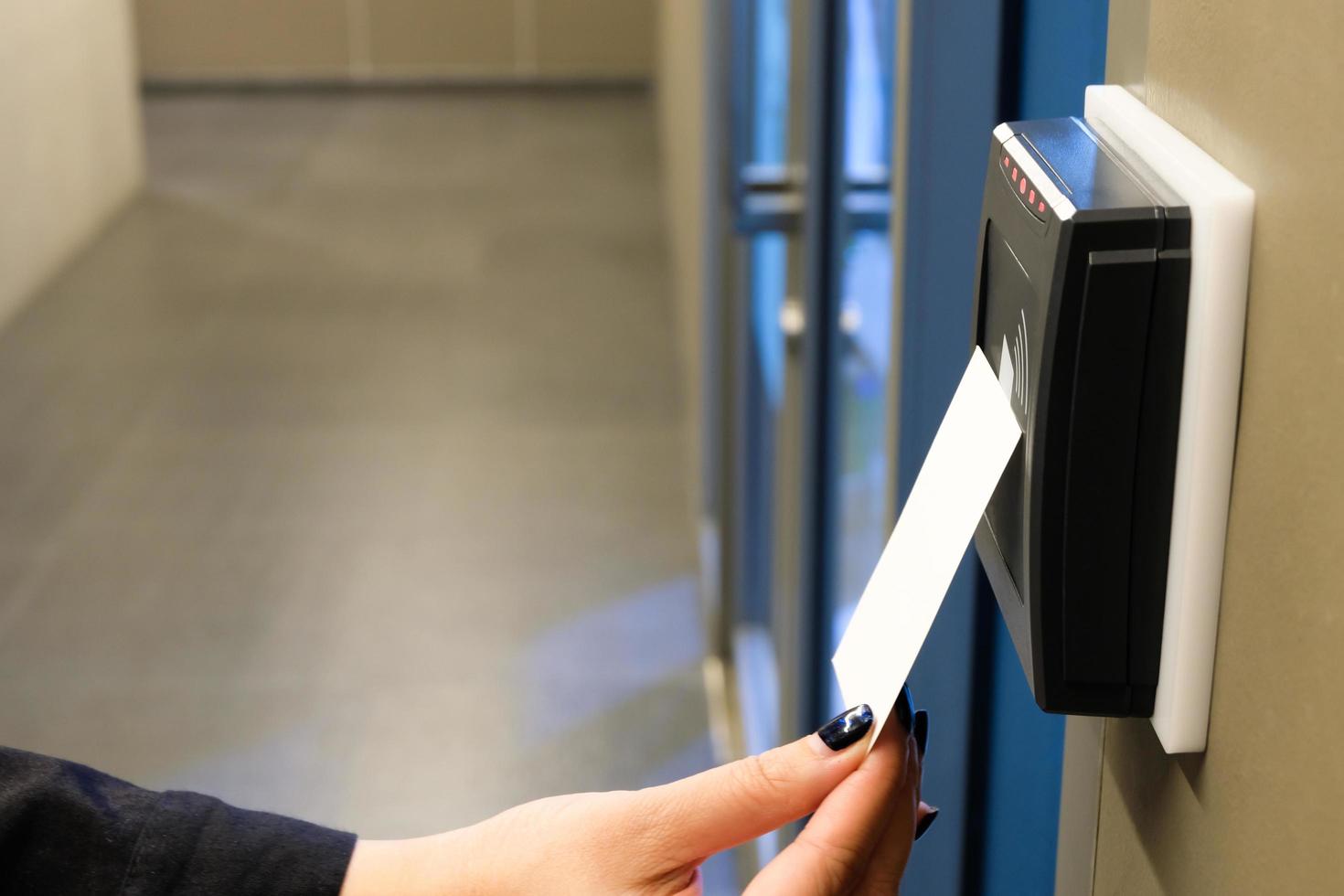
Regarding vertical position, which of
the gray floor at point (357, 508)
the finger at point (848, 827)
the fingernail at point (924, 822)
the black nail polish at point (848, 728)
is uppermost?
the black nail polish at point (848, 728)

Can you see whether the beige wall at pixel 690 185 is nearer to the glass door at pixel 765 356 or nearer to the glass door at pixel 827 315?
the glass door at pixel 765 356

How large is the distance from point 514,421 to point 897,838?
141 inches

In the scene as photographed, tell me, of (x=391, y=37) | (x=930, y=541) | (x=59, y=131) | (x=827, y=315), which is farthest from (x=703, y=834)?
(x=391, y=37)

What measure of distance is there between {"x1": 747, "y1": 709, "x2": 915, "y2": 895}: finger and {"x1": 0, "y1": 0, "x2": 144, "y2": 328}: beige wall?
188 inches

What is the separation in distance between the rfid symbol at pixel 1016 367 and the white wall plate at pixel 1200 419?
2.1 inches

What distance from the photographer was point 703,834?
2.03 ft

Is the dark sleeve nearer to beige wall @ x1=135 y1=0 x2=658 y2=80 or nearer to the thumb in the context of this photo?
the thumb

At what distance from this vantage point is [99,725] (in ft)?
8.84

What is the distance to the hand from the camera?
528mm

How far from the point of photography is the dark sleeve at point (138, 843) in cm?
72

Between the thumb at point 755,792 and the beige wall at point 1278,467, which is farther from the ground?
the beige wall at point 1278,467

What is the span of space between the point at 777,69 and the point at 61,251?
4.00 m

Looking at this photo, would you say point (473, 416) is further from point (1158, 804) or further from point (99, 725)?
point (1158, 804)

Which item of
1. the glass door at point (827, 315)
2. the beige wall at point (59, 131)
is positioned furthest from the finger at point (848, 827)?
the beige wall at point (59, 131)
